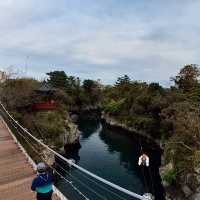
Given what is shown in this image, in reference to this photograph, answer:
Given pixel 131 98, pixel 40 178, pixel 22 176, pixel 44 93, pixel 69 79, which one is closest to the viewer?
pixel 40 178

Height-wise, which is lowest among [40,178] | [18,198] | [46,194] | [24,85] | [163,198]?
[163,198]

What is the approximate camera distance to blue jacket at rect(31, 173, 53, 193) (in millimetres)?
5766

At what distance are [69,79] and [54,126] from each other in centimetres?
4468

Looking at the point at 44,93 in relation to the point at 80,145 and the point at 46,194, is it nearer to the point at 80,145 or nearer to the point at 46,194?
the point at 80,145

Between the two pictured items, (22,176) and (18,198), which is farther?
(22,176)

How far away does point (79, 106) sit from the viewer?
84625mm

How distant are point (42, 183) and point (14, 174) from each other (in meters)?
4.16

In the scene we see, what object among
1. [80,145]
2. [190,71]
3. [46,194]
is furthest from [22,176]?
[190,71]

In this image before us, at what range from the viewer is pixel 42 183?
19.0 ft

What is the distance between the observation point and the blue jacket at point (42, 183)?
577cm

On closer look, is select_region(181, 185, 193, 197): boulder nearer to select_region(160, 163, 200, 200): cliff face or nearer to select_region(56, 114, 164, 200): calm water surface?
select_region(160, 163, 200, 200): cliff face

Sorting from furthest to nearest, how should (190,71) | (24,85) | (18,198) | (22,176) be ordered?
(190,71), (24,85), (22,176), (18,198)

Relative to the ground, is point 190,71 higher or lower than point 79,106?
higher

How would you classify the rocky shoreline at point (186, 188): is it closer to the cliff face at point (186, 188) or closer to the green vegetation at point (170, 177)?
the cliff face at point (186, 188)
